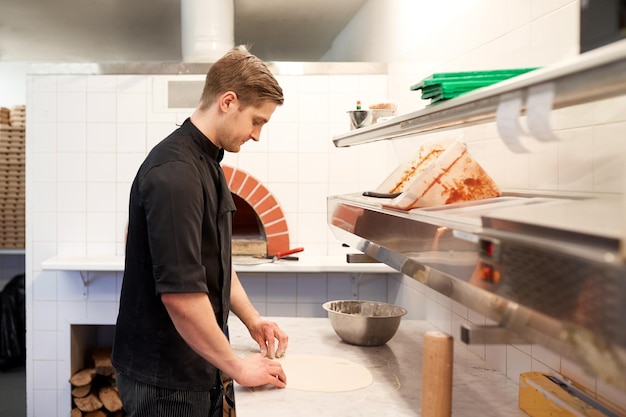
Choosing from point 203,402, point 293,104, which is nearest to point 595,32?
point 203,402

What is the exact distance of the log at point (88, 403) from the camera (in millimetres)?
3489

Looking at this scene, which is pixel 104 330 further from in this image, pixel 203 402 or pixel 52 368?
pixel 203 402

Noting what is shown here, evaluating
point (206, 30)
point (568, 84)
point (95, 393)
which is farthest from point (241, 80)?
point (95, 393)

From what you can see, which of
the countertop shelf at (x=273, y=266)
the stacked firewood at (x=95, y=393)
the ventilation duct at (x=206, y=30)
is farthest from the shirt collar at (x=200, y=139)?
the stacked firewood at (x=95, y=393)

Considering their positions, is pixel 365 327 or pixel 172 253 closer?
pixel 172 253

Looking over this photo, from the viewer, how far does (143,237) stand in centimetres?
174

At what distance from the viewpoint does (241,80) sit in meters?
1.77

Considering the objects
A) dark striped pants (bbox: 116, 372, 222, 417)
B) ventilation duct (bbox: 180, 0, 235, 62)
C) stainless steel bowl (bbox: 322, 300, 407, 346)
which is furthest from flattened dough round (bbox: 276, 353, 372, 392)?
ventilation duct (bbox: 180, 0, 235, 62)

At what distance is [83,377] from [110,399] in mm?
221

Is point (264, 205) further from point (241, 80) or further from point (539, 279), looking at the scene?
point (539, 279)

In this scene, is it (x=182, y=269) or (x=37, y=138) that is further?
A: (x=37, y=138)

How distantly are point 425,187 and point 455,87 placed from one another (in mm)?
264

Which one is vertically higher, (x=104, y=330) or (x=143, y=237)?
(x=143, y=237)

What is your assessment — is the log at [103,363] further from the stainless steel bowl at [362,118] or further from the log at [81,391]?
the stainless steel bowl at [362,118]
